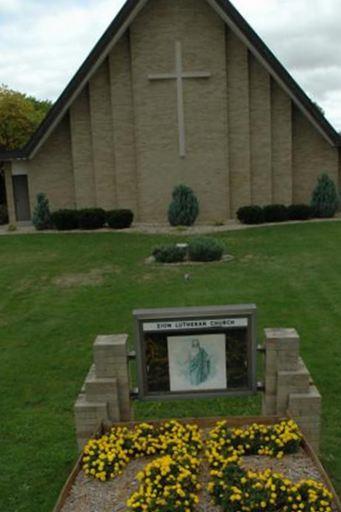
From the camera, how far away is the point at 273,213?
2477 centimetres

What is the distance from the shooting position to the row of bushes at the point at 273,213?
80.0 feet


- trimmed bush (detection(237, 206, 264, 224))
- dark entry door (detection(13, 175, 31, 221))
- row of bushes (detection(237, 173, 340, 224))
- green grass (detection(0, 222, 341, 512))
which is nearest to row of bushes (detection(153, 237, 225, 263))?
green grass (detection(0, 222, 341, 512))

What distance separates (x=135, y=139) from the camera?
2573cm

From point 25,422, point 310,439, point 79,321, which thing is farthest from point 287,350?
point 79,321

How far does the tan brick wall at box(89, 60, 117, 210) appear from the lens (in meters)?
25.8

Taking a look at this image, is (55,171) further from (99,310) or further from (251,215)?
(99,310)

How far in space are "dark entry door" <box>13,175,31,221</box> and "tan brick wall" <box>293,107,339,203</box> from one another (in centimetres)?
1346

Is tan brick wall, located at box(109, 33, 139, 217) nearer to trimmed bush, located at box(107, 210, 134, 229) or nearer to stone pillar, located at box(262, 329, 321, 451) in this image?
trimmed bush, located at box(107, 210, 134, 229)

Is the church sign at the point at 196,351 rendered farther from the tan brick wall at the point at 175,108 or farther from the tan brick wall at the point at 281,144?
the tan brick wall at the point at 281,144

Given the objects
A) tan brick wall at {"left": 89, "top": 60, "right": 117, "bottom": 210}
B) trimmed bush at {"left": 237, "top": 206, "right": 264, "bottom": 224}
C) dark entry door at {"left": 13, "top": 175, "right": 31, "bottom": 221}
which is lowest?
trimmed bush at {"left": 237, "top": 206, "right": 264, "bottom": 224}

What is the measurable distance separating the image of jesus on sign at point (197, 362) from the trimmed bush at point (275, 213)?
19.2 m

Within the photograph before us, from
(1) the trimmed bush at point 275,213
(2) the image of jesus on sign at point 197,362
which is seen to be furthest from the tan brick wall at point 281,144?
(2) the image of jesus on sign at point 197,362

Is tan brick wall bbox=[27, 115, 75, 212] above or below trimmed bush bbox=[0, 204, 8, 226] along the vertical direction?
above

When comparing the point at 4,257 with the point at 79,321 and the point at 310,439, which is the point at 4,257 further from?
the point at 310,439
